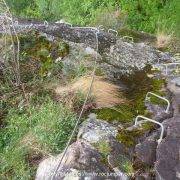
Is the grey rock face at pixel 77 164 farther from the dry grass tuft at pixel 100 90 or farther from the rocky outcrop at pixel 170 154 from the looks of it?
the dry grass tuft at pixel 100 90

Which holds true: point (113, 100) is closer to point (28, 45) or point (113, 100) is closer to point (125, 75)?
point (125, 75)

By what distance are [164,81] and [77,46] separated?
1554 mm

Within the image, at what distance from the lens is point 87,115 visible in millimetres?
5562

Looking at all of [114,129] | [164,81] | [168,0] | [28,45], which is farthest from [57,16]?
[114,129]

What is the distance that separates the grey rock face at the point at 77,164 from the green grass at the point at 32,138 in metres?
0.27

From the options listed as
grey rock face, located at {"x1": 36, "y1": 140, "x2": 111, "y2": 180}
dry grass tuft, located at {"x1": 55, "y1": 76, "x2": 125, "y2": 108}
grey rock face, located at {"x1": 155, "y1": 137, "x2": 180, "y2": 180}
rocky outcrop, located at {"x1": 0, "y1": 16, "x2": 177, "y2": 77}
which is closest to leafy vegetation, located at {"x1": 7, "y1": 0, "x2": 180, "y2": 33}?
rocky outcrop, located at {"x1": 0, "y1": 16, "x2": 177, "y2": 77}

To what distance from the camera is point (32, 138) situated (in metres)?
5.42

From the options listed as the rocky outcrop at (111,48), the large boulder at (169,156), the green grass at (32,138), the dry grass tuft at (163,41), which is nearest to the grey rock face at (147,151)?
the large boulder at (169,156)

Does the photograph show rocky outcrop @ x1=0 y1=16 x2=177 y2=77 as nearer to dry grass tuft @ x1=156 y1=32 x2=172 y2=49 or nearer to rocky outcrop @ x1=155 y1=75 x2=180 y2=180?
dry grass tuft @ x1=156 y1=32 x2=172 y2=49

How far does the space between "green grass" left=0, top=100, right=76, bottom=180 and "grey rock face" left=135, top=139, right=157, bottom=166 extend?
0.94 metres

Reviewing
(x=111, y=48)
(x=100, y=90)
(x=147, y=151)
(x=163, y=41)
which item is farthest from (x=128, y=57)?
(x=147, y=151)

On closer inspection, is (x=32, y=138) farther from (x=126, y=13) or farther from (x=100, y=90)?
(x=126, y=13)

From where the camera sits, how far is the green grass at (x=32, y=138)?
527 cm

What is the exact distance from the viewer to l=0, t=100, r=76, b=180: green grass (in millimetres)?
5270
